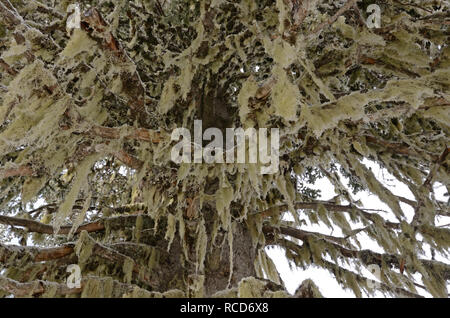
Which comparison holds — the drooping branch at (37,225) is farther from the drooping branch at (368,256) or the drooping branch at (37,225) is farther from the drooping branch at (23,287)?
the drooping branch at (368,256)

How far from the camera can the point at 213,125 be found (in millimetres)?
4211

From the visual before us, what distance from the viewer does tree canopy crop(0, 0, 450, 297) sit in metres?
2.48

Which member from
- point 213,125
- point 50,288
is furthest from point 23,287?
point 213,125

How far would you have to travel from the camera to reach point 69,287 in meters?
2.63

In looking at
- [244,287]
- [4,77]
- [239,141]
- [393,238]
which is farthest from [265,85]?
[4,77]

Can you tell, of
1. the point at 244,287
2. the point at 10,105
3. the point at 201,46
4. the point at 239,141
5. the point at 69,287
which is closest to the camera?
the point at 244,287


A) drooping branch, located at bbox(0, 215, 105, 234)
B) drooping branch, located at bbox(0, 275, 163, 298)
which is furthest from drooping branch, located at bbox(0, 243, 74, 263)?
drooping branch, located at bbox(0, 275, 163, 298)

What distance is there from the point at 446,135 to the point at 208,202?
2777mm

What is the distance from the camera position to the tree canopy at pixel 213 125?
8.14 feet

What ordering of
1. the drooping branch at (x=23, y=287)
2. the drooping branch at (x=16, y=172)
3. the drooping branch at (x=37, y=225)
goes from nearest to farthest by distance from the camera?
the drooping branch at (x=23, y=287) < the drooping branch at (x=16, y=172) < the drooping branch at (x=37, y=225)

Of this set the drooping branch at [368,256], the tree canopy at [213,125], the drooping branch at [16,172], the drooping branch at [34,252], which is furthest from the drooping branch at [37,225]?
the drooping branch at [368,256]

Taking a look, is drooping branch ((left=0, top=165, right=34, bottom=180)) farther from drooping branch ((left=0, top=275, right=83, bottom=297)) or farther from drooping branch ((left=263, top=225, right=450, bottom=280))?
drooping branch ((left=263, top=225, right=450, bottom=280))

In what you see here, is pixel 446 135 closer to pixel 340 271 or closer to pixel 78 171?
pixel 340 271

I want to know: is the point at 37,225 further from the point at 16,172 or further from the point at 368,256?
the point at 368,256
